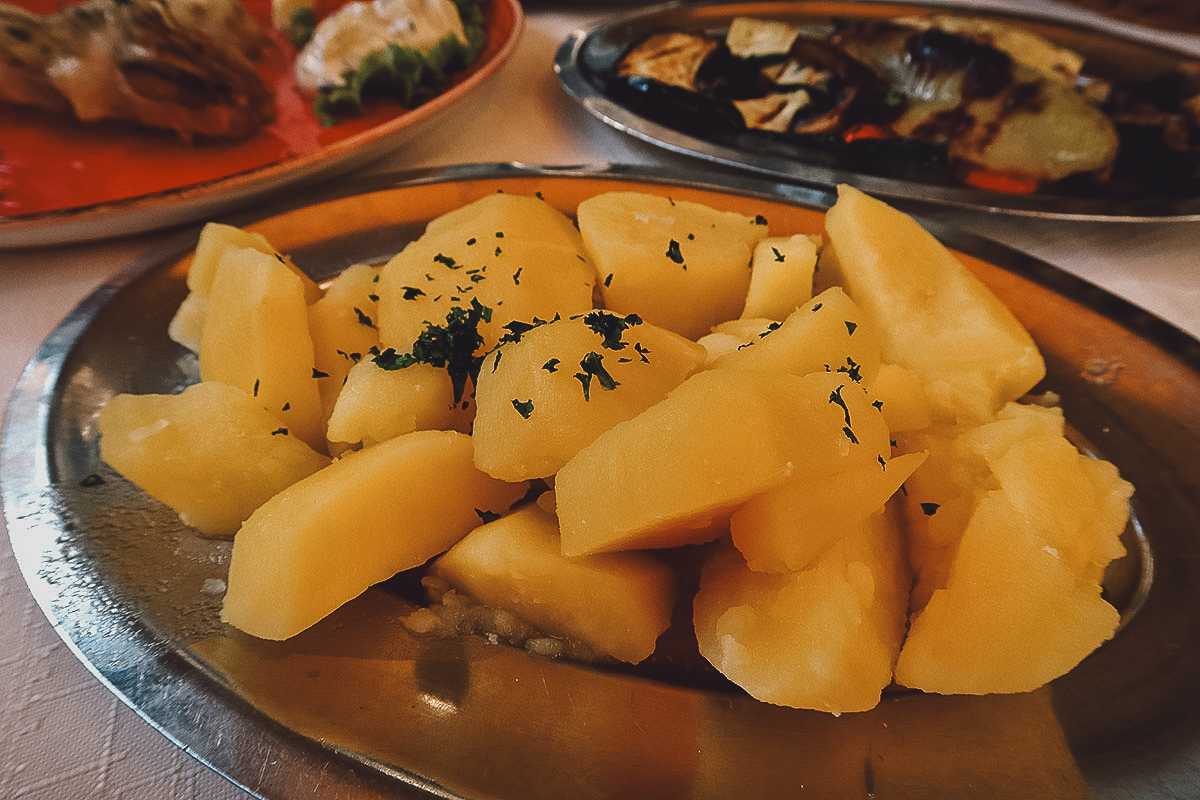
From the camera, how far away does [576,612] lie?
0.81 m

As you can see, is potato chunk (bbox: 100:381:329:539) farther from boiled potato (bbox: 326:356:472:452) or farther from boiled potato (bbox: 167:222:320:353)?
boiled potato (bbox: 167:222:320:353)

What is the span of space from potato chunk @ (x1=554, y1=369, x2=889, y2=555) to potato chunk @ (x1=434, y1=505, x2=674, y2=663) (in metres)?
0.04

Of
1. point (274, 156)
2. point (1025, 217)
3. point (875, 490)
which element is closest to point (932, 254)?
point (875, 490)

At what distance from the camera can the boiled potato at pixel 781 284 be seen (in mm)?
1101

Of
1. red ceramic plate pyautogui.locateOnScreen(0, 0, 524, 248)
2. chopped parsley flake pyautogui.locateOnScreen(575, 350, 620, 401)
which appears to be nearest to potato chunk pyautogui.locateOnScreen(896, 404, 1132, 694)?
chopped parsley flake pyautogui.locateOnScreen(575, 350, 620, 401)

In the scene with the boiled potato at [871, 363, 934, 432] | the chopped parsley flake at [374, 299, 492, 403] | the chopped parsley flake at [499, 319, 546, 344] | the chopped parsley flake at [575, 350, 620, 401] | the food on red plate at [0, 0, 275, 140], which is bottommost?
the boiled potato at [871, 363, 934, 432]

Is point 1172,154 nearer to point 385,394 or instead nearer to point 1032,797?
point 1032,797

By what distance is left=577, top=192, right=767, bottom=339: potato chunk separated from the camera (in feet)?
3.67

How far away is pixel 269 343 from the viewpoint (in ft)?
3.27

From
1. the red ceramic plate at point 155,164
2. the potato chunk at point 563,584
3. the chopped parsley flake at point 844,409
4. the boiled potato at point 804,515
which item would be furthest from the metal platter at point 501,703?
the red ceramic plate at point 155,164

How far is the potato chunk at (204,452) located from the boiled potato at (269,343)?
43mm

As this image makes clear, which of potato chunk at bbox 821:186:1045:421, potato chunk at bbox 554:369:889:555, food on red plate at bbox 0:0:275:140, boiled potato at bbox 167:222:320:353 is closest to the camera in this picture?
potato chunk at bbox 554:369:889:555

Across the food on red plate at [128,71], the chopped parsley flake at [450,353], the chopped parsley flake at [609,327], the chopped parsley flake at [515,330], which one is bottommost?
the chopped parsley flake at [450,353]

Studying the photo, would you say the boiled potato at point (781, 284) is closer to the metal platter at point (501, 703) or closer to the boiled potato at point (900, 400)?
the boiled potato at point (900, 400)
